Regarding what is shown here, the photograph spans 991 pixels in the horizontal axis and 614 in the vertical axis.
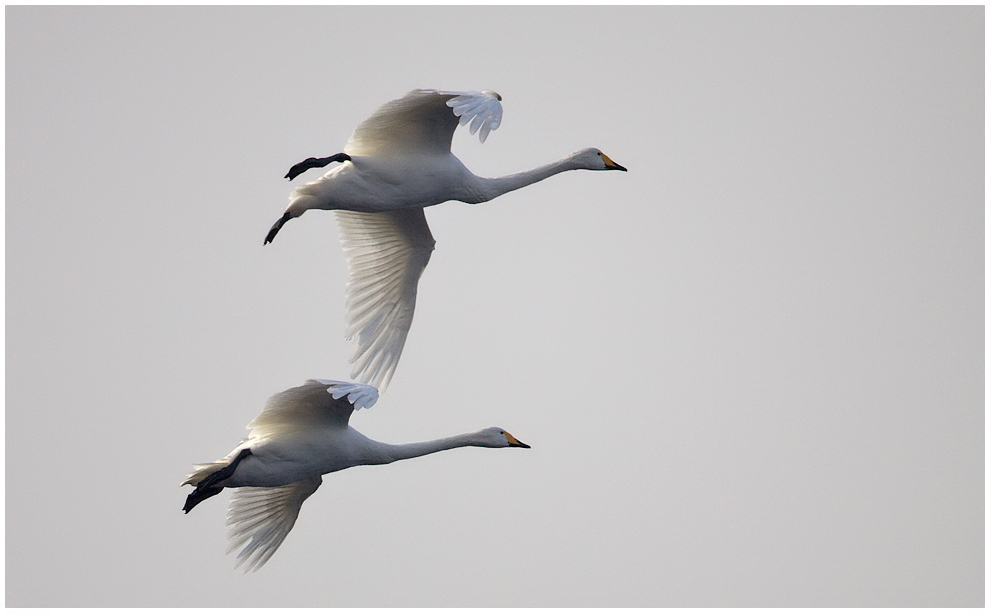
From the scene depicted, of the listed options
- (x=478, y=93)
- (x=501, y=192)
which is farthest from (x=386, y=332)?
(x=478, y=93)

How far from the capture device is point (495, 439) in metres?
25.3

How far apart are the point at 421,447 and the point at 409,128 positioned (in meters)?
3.88

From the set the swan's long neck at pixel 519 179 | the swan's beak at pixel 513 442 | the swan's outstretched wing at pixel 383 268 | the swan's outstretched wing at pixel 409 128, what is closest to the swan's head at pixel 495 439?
the swan's beak at pixel 513 442

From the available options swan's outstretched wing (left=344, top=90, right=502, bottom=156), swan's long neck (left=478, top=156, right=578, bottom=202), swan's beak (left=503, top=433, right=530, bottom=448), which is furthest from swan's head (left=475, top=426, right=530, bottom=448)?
swan's outstretched wing (left=344, top=90, right=502, bottom=156)

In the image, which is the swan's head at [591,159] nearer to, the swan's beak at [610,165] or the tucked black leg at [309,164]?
the swan's beak at [610,165]

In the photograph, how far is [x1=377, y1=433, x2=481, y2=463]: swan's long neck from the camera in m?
23.8

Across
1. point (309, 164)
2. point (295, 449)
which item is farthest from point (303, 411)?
point (309, 164)

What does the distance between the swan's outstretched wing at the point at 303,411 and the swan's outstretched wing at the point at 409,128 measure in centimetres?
328

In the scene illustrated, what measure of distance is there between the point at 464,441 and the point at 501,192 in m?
3.21

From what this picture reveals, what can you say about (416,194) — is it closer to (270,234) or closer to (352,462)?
(270,234)

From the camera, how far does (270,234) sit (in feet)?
79.5

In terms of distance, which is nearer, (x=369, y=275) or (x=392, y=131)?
(x=392, y=131)

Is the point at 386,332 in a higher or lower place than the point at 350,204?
lower

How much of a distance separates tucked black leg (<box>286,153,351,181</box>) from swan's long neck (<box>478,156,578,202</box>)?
82.3 inches
